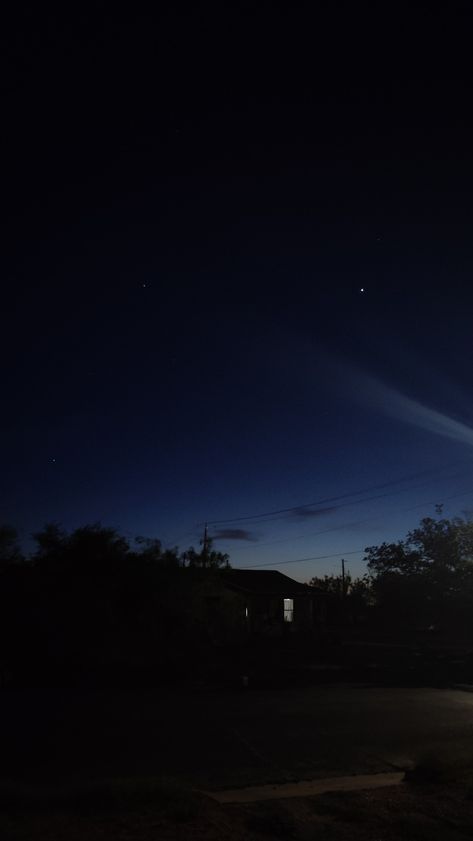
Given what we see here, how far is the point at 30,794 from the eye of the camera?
8766 millimetres

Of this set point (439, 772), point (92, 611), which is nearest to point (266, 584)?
point (92, 611)

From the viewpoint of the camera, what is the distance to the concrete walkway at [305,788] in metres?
9.20

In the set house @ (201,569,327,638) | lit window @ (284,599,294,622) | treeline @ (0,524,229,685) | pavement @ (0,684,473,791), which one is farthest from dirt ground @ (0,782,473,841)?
lit window @ (284,599,294,622)

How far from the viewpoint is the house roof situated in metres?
44.7

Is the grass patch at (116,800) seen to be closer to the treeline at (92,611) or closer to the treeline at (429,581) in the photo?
the treeline at (92,611)

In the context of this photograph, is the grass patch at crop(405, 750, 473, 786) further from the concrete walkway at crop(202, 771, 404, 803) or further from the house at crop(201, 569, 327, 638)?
the house at crop(201, 569, 327, 638)

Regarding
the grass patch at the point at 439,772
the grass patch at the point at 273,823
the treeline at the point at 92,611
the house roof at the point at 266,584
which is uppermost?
the house roof at the point at 266,584

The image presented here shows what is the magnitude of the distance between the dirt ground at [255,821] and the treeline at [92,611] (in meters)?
15.6

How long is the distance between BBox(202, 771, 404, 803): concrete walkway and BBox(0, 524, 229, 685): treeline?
46.7 feet

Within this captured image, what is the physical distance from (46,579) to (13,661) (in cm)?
289

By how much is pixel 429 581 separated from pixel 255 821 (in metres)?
42.4

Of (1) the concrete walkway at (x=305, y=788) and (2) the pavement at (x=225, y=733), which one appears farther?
(2) the pavement at (x=225, y=733)

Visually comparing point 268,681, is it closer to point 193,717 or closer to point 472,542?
point 193,717

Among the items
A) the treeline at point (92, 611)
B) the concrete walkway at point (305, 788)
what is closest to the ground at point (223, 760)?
the concrete walkway at point (305, 788)
